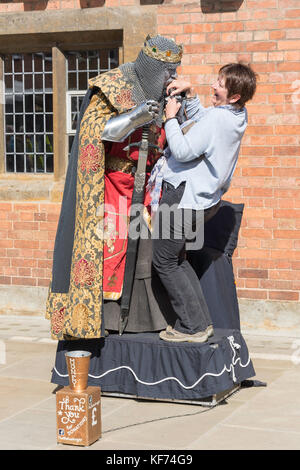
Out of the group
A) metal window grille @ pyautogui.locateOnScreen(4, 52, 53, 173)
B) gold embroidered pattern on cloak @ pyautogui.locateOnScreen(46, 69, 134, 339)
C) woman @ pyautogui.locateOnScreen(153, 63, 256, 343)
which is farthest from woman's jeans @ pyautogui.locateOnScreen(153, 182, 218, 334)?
metal window grille @ pyautogui.locateOnScreen(4, 52, 53, 173)

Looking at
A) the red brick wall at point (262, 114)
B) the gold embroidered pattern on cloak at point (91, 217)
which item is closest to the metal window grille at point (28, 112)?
the red brick wall at point (262, 114)

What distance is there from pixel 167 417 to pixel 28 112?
15.5ft

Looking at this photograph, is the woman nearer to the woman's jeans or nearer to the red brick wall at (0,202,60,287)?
the woman's jeans

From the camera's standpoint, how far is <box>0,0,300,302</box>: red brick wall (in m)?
7.42

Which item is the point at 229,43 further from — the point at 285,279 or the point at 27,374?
the point at 27,374

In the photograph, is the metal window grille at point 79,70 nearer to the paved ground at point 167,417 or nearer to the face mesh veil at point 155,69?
the paved ground at point 167,417

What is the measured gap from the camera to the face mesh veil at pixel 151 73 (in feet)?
17.1

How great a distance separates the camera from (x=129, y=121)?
16.8ft

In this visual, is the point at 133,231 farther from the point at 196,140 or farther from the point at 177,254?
the point at 196,140

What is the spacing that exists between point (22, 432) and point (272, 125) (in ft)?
12.9

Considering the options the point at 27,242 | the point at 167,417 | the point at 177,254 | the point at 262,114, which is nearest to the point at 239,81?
the point at 177,254

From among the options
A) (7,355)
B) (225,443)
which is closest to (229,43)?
(7,355)

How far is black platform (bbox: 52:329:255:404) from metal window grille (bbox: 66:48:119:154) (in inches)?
145

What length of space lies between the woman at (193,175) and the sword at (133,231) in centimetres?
15
